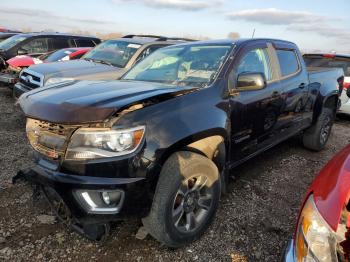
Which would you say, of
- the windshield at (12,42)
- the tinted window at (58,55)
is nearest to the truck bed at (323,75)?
the tinted window at (58,55)

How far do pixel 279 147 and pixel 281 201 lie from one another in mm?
2121

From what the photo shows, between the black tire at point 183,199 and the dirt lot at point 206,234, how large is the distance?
6.9 inches

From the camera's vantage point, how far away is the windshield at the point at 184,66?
3.22 metres

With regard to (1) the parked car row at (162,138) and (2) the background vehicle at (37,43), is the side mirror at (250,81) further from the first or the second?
(2) the background vehicle at (37,43)

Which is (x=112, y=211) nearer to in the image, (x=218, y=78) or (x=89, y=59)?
(x=218, y=78)

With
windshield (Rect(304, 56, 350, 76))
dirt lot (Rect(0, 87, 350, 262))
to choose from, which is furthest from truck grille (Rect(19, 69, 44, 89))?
windshield (Rect(304, 56, 350, 76))

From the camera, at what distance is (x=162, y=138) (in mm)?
2391

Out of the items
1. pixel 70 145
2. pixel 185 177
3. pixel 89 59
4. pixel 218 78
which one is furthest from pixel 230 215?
pixel 89 59

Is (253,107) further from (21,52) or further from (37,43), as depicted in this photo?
(37,43)

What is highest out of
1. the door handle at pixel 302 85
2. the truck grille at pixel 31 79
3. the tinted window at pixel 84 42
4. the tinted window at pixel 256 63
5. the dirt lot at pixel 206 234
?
the tinted window at pixel 256 63

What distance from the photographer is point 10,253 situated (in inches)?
104

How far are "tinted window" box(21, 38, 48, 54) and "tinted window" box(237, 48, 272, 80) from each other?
8324mm

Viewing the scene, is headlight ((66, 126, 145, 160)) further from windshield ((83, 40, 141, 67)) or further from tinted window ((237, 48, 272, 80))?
windshield ((83, 40, 141, 67))

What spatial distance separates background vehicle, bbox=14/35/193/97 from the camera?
6.04 m
